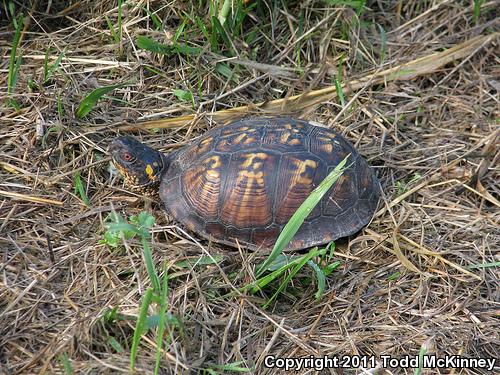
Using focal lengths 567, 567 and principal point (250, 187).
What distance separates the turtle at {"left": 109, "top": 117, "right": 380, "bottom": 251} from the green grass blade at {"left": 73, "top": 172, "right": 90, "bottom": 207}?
242 millimetres

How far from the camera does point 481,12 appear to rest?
4.54 metres

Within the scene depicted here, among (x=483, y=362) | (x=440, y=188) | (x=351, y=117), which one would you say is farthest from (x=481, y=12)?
(x=483, y=362)

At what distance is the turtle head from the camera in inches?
129

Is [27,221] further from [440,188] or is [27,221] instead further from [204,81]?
[440,188]

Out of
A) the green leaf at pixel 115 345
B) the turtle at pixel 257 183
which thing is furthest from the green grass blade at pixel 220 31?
the green leaf at pixel 115 345

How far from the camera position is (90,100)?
3.54 metres

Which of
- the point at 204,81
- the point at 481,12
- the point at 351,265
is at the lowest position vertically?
the point at 351,265

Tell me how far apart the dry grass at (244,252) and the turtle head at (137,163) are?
0.17 m

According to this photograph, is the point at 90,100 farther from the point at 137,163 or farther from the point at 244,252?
the point at 244,252

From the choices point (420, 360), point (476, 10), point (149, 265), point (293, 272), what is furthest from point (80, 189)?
point (476, 10)

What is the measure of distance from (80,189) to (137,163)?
363 mm

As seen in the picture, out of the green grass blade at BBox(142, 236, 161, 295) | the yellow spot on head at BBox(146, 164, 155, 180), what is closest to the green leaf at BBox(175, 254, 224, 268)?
the green grass blade at BBox(142, 236, 161, 295)

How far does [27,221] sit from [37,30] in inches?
70.1

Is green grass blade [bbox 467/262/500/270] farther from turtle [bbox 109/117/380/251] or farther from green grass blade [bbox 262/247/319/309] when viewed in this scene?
green grass blade [bbox 262/247/319/309]
